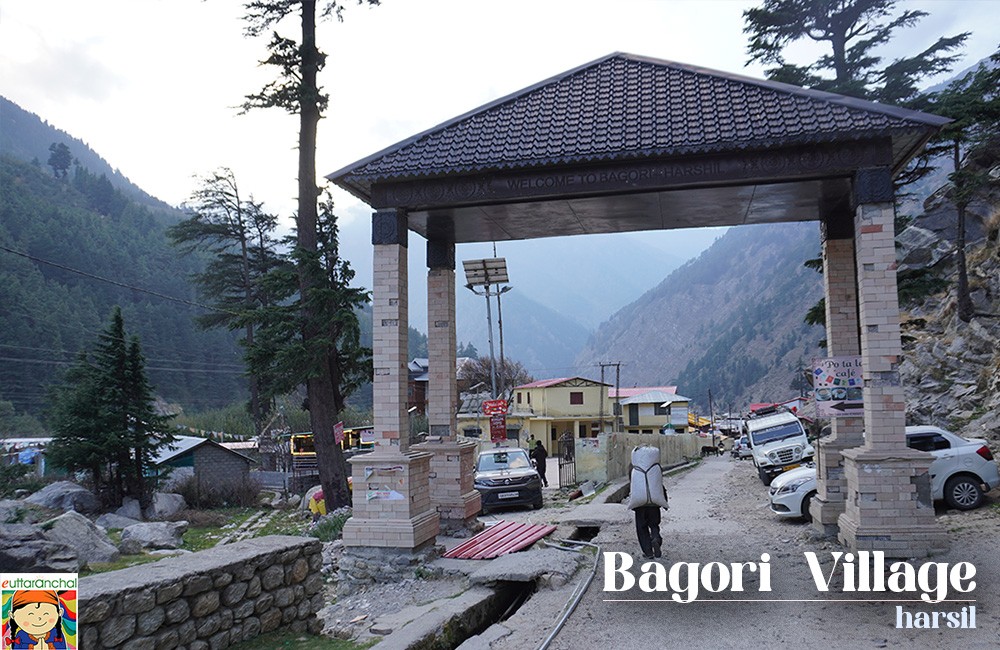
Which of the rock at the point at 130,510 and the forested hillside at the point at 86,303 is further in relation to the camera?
the forested hillside at the point at 86,303

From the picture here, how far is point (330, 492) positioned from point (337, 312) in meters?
4.68

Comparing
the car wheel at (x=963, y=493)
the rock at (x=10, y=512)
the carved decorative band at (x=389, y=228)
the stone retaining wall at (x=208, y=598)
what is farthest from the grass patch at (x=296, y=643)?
the rock at (x=10, y=512)

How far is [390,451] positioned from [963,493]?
982 centimetres

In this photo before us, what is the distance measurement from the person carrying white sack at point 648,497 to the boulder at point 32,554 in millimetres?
9726

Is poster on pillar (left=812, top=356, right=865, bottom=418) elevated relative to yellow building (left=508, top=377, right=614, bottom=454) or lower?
elevated

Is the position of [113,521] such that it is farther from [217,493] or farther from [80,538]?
[80,538]

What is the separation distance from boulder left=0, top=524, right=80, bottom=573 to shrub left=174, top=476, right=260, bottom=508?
12.9m

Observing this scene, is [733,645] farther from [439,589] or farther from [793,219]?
[793,219]

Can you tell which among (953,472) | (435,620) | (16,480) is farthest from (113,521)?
(953,472)

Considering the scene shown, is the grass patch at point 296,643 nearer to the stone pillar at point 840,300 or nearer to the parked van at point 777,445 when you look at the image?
the stone pillar at point 840,300

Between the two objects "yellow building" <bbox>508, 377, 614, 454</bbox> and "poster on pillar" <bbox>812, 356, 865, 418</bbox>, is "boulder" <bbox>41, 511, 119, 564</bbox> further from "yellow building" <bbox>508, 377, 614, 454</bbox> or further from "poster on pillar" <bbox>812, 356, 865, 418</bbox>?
"yellow building" <bbox>508, 377, 614, 454</bbox>

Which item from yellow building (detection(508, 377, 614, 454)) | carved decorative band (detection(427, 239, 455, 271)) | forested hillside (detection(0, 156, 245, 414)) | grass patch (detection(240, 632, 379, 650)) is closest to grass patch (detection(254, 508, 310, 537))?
carved decorative band (detection(427, 239, 455, 271))

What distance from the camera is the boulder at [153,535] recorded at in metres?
18.3

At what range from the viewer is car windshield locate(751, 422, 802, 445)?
24188 mm
